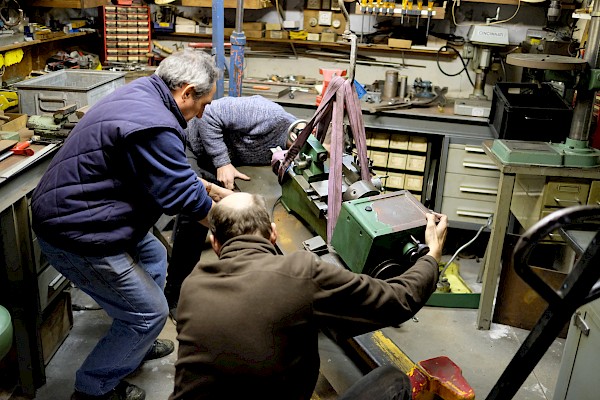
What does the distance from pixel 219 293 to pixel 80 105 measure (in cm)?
184

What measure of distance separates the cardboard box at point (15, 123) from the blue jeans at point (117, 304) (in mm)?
837

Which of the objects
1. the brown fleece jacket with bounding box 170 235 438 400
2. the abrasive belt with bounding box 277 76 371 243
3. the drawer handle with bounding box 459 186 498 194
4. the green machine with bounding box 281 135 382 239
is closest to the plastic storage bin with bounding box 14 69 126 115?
the green machine with bounding box 281 135 382 239

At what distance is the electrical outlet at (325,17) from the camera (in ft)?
13.6

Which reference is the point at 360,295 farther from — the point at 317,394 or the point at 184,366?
the point at 317,394

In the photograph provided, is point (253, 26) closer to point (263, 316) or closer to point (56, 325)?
point (56, 325)

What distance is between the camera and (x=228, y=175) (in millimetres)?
2664

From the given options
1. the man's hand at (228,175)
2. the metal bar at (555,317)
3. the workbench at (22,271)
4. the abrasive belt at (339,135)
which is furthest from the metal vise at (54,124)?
the metal bar at (555,317)

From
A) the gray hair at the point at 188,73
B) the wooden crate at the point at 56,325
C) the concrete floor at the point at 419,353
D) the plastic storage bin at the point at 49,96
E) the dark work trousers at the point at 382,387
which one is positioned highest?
the gray hair at the point at 188,73

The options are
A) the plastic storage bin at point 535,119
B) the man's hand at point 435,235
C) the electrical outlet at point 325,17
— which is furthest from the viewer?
the electrical outlet at point 325,17

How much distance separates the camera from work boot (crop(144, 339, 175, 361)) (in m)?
2.51

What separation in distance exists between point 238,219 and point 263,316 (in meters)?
0.28

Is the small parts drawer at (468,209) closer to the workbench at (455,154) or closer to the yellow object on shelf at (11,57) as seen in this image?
the workbench at (455,154)

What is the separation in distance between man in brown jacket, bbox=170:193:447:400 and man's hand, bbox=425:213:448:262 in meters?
0.27

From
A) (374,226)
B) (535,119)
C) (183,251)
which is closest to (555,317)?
(374,226)
